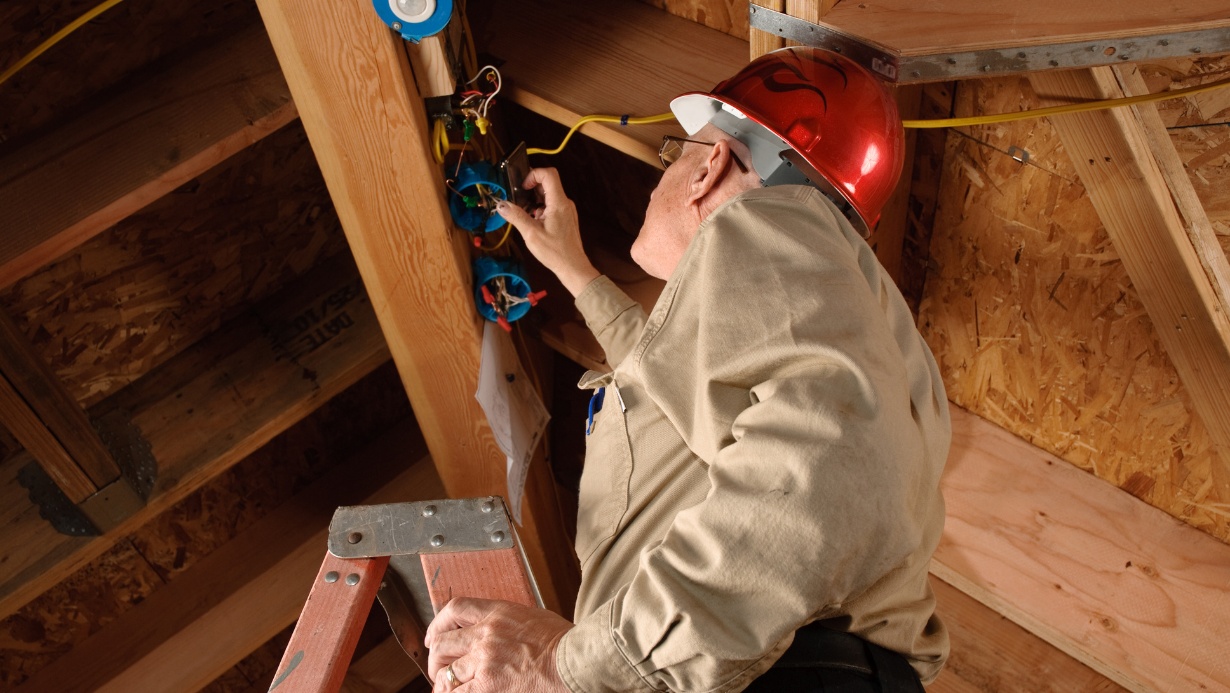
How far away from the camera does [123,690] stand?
2.42 m

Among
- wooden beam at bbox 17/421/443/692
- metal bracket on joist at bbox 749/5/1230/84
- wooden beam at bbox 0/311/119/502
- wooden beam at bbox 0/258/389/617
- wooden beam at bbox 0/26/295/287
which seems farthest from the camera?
wooden beam at bbox 17/421/443/692

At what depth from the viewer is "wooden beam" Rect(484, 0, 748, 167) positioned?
5.64 feet

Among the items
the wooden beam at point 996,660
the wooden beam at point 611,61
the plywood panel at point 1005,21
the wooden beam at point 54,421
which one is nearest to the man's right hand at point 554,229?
the wooden beam at point 611,61

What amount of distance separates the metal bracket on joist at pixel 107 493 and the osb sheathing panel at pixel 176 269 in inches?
7.2

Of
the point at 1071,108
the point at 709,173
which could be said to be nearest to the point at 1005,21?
the point at 1071,108

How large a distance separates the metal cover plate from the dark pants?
38 cm

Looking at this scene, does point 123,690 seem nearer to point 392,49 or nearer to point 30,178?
point 30,178

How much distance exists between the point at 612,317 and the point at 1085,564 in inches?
39.1

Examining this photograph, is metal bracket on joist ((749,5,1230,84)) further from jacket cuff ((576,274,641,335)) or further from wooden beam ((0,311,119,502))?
wooden beam ((0,311,119,502))

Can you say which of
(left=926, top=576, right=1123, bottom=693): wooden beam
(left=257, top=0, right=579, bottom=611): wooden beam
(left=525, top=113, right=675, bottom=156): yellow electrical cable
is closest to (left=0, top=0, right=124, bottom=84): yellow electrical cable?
(left=257, top=0, right=579, bottom=611): wooden beam

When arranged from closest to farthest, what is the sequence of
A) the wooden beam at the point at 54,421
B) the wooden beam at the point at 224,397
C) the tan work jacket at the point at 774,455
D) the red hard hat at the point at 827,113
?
the tan work jacket at the point at 774,455 < the red hard hat at the point at 827,113 < the wooden beam at the point at 54,421 < the wooden beam at the point at 224,397

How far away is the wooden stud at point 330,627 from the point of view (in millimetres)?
1156

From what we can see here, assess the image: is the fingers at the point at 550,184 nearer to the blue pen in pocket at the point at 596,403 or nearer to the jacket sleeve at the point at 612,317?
the jacket sleeve at the point at 612,317

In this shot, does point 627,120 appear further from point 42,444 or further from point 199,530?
point 199,530
